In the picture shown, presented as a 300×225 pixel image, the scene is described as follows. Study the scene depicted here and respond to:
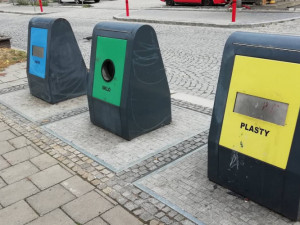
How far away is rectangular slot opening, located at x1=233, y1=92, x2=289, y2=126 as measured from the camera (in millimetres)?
2629

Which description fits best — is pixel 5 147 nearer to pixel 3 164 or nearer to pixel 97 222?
pixel 3 164

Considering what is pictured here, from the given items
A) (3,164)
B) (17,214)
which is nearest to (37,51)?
(3,164)

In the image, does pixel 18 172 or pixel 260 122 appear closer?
pixel 260 122

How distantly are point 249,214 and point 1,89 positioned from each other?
Answer: 5585 millimetres

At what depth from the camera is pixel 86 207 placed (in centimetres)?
308

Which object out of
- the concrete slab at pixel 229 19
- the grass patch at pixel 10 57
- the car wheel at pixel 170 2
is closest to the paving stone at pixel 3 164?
the grass patch at pixel 10 57

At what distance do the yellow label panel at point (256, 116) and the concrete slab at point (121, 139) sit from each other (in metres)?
1.25

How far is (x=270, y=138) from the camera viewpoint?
8.90 ft

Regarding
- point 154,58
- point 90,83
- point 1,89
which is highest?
point 154,58

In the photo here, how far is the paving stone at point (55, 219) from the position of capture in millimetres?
2910

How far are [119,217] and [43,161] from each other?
57.1 inches

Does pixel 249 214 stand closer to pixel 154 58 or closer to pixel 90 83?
pixel 154 58

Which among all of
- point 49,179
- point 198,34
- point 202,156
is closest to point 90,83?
point 49,179

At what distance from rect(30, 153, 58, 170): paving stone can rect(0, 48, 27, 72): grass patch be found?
511 centimetres
